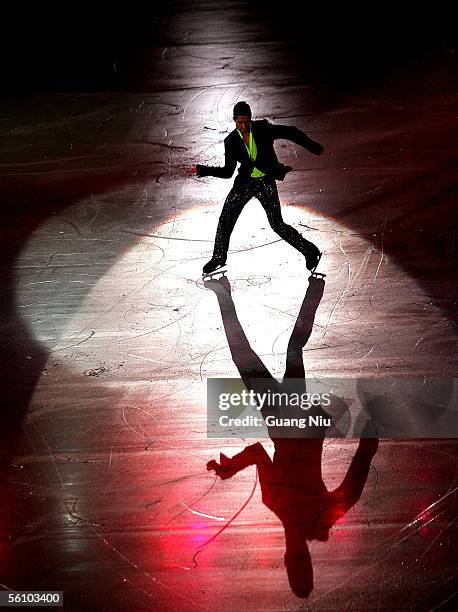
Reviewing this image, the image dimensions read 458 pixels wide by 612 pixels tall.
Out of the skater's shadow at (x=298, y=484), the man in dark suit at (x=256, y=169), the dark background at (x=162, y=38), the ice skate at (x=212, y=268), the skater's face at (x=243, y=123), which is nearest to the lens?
the skater's shadow at (x=298, y=484)

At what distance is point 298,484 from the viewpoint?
5320 millimetres

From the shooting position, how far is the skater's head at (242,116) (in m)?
6.40

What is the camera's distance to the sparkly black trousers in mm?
6918

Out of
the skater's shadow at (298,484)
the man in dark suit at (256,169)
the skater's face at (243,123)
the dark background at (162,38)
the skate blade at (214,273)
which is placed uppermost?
the skater's face at (243,123)

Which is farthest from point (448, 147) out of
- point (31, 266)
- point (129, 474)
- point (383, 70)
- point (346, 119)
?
point (129, 474)

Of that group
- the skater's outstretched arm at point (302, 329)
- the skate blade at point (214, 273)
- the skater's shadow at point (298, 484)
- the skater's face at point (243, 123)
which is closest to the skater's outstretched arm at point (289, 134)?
the skater's face at point (243, 123)

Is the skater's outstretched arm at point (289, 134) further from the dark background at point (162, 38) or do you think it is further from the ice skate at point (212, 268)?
the dark background at point (162, 38)

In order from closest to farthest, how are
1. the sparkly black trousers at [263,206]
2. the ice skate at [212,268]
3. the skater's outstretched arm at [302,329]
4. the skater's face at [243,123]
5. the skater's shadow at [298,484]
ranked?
1. the skater's shadow at [298,484]
2. the skater's outstretched arm at [302,329]
3. the skater's face at [243,123]
4. the sparkly black trousers at [263,206]
5. the ice skate at [212,268]

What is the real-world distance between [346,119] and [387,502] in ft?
18.6

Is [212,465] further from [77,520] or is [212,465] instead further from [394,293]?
[394,293]

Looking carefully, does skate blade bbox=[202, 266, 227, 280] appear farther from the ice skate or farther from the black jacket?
the black jacket

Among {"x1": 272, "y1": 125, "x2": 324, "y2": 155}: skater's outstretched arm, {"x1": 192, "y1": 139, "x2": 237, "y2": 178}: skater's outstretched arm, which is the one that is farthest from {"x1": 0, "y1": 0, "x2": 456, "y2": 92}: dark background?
{"x1": 192, "y1": 139, "x2": 237, "y2": 178}: skater's outstretched arm

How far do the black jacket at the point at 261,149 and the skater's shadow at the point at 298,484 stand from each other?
1732mm

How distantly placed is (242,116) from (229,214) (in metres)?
1.04
